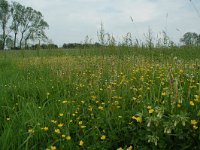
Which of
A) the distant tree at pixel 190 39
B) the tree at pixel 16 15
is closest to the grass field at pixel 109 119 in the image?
the distant tree at pixel 190 39

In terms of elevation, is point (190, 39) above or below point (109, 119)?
above

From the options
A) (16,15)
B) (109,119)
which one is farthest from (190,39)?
(16,15)

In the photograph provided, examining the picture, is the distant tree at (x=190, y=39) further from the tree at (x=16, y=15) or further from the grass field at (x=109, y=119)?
the tree at (x=16, y=15)

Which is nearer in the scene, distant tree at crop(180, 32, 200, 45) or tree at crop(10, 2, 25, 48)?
distant tree at crop(180, 32, 200, 45)

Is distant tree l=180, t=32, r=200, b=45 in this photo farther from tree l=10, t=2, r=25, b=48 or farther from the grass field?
tree l=10, t=2, r=25, b=48

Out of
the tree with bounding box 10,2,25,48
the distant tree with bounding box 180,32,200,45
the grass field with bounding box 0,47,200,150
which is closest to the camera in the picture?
the grass field with bounding box 0,47,200,150

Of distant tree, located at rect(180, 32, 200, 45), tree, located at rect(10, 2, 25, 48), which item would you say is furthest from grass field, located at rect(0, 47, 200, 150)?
tree, located at rect(10, 2, 25, 48)

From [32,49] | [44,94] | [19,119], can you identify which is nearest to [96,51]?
[32,49]

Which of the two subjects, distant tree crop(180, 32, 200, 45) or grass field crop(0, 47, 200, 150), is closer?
grass field crop(0, 47, 200, 150)

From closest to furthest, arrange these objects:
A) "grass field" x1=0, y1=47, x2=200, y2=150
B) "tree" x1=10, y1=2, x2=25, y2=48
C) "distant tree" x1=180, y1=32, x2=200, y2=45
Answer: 1. "grass field" x1=0, y1=47, x2=200, y2=150
2. "distant tree" x1=180, y1=32, x2=200, y2=45
3. "tree" x1=10, y1=2, x2=25, y2=48

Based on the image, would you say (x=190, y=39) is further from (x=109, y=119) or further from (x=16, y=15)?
(x=16, y=15)

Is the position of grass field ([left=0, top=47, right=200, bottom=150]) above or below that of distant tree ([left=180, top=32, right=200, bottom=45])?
below

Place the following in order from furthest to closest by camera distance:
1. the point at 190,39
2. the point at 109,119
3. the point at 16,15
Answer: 1. the point at 16,15
2. the point at 190,39
3. the point at 109,119

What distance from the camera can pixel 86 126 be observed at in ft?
10.2
